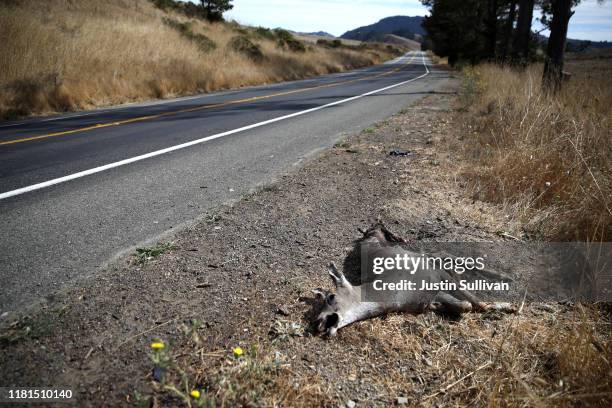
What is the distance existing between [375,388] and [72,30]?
55.8ft

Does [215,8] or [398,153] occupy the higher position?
[215,8]

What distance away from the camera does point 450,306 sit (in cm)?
233

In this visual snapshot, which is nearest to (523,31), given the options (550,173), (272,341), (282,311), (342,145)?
(342,145)

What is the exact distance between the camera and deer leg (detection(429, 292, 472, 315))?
91.4 inches

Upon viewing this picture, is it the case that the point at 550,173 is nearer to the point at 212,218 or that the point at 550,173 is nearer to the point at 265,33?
the point at 212,218

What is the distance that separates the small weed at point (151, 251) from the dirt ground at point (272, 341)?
0.16ft

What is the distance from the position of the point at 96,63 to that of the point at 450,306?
13.7 m

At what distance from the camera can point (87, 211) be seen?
355 centimetres

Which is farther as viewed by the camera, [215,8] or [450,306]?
[215,8]

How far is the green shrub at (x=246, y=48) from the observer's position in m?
22.0

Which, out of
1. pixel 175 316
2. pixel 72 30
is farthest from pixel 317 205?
pixel 72 30

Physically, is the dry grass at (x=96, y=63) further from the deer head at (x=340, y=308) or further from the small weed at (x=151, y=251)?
the deer head at (x=340, y=308)

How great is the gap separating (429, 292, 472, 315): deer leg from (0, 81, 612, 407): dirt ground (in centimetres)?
6

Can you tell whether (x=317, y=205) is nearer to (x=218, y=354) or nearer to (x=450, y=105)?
(x=218, y=354)
